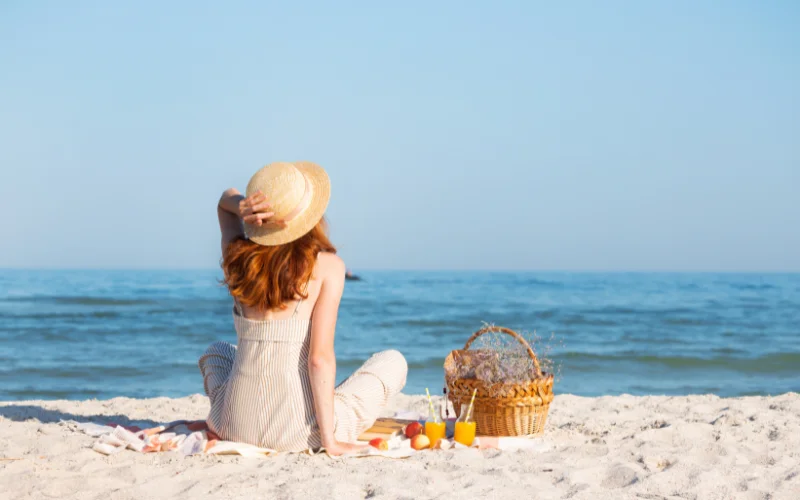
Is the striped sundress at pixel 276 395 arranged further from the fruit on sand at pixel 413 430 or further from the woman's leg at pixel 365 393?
the fruit on sand at pixel 413 430

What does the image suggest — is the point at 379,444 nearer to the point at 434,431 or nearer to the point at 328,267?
the point at 434,431

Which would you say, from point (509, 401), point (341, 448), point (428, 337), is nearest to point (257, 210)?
point (341, 448)

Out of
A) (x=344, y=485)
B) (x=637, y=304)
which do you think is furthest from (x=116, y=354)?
(x=637, y=304)

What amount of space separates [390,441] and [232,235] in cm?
148

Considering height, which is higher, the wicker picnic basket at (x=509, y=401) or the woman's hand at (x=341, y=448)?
the wicker picnic basket at (x=509, y=401)

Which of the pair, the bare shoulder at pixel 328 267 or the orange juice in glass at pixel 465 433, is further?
the orange juice in glass at pixel 465 433

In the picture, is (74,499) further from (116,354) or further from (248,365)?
(116,354)

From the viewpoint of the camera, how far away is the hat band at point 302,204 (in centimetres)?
384

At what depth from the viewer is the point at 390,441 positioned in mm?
4453

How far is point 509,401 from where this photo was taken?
14.9 feet

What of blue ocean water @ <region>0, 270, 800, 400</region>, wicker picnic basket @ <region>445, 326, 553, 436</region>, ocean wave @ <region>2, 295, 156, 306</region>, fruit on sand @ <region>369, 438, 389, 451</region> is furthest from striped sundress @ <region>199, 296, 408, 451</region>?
ocean wave @ <region>2, 295, 156, 306</region>

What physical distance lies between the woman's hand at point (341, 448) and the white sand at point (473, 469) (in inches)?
2.2

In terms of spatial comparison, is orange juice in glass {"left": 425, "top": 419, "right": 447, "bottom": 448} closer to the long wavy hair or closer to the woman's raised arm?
the long wavy hair

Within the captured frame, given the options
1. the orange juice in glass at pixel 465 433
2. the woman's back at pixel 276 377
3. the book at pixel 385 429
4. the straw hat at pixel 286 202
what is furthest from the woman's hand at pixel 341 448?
the straw hat at pixel 286 202
